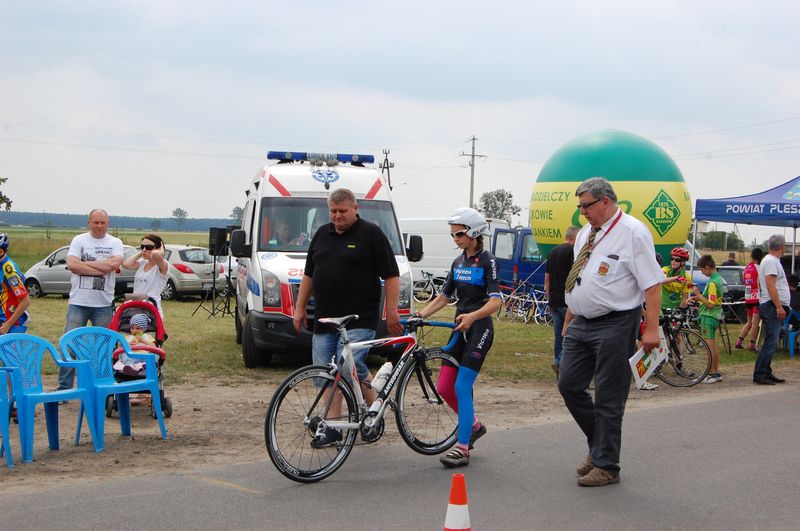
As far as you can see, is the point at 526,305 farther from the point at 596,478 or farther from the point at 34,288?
the point at 596,478

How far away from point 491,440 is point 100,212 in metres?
4.43

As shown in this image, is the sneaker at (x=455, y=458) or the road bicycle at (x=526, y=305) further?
the road bicycle at (x=526, y=305)

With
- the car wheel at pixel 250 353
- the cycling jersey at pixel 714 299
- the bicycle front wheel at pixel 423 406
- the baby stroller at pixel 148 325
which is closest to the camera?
the bicycle front wheel at pixel 423 406

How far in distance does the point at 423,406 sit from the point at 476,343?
68 centimetres

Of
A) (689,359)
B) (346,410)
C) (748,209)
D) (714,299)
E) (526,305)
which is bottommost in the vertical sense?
(526,305)

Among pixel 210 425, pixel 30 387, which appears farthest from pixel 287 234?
pixel 30 387

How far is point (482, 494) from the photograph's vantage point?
237 inches

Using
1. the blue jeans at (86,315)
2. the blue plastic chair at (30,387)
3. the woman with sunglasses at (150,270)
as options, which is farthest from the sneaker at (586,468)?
the blue jeans at (86,315)

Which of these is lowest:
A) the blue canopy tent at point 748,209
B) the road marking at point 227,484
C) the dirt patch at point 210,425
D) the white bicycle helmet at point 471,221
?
the dirt patch at point 210,425

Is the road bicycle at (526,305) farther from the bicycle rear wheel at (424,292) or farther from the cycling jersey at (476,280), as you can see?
the cycling jersey at (476,280)

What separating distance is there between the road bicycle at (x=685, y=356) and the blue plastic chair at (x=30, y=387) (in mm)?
7318

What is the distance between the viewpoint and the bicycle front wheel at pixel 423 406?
6867 mm

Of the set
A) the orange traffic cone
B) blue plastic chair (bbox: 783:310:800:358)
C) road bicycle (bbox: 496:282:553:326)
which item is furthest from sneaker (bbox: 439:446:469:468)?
road bicycle (bbox: 496:282:553:326)

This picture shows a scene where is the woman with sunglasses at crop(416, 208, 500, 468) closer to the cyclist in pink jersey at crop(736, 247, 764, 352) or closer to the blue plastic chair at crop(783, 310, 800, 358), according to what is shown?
the cyclist in pink jersey at crop(736, 247, 764, 352)
